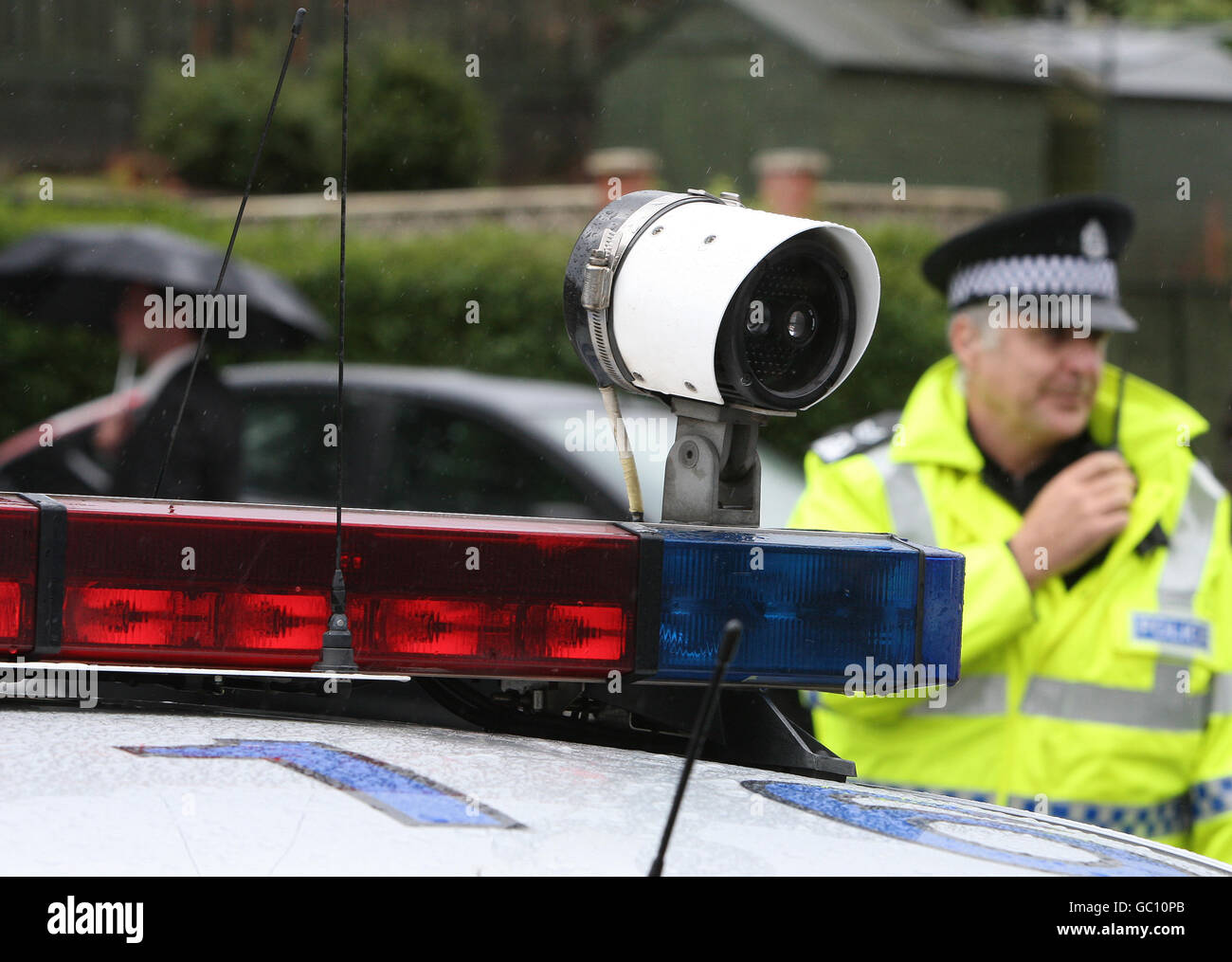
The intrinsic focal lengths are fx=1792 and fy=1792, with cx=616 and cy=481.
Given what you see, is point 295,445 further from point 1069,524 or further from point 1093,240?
point 1069,524

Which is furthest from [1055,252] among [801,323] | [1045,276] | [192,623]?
[192,623]

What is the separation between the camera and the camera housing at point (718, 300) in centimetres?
160

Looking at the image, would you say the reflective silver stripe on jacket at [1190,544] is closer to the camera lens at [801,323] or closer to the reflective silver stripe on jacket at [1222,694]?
the reflective silver stripe on jacket at [1222,694]

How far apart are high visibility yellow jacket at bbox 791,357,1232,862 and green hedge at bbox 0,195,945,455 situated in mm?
6409

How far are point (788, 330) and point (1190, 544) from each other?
67.6 inches

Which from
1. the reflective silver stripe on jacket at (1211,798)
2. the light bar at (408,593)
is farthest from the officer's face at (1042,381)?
the light bar at (408,593)

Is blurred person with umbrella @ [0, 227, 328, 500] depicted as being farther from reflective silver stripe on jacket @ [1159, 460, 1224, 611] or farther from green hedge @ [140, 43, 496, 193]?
green hedge @ [140, 43, 496, 193]

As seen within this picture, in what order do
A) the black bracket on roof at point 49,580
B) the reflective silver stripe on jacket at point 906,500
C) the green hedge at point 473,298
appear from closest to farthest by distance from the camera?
the black bracket on roof at point 49,580
the reflective silver stripe on jacket at point 906,500
the green hedge at point 473,298

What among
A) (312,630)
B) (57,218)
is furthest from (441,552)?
(57,218)

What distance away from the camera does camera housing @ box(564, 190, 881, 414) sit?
63.1 inches

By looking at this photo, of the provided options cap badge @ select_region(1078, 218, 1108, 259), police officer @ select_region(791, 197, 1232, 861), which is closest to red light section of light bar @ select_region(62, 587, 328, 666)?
police officer @ select_region(791, 197, 1232, 861)

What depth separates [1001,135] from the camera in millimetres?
24297

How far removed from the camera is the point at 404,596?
1.55m
